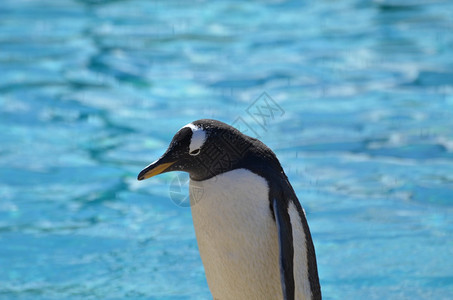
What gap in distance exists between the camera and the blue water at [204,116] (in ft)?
13.6

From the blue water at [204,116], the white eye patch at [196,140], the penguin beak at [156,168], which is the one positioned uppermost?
the white eye patch at [196,140]

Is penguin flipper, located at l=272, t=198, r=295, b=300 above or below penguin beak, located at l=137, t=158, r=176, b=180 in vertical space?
below

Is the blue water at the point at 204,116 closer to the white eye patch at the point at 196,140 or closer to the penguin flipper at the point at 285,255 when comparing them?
the penguin flipper at the point at 285,255

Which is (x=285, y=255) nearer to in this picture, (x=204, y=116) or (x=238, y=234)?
(x=238, y=234)

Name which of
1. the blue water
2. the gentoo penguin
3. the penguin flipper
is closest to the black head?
the gentoo penguin

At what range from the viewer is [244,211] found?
274cm

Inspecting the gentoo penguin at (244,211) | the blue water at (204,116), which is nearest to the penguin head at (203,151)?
the gentoo penguin at (244,211)

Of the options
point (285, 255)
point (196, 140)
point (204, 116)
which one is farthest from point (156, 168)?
point (204, 116)

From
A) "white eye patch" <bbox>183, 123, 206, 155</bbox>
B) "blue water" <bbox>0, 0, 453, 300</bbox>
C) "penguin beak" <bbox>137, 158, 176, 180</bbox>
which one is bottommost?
"blue water" <bbox>0, 0, 453, 300</bbox>

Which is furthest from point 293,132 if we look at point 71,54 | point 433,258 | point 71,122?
point 71,54

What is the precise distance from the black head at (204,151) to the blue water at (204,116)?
4.05ft

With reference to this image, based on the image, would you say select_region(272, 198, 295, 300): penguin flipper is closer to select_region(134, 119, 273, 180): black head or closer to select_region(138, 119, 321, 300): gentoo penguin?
select_region(138, 119, 321, 300): gentoo penguin

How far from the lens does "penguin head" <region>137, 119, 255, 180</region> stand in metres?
2.68

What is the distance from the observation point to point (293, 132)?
6.00m
